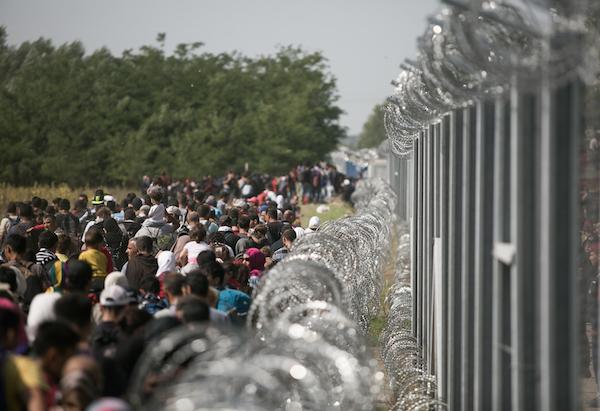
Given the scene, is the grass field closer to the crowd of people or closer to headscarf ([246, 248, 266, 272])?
the crowd of people

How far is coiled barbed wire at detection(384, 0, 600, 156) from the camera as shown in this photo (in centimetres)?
610

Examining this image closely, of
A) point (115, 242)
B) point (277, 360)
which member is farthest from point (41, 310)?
point (115, 242)

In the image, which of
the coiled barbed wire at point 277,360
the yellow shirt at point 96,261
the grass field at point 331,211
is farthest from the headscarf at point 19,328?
the grass field at point 331,211

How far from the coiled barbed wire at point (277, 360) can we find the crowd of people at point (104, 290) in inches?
9.1

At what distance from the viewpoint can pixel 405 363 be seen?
41.3 ft

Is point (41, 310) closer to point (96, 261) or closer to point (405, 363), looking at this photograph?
point (96, 261)

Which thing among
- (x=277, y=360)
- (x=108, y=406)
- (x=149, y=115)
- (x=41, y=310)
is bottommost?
(x=108, y=406)

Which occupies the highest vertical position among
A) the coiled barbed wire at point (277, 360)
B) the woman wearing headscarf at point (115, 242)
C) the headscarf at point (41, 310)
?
the woman wearing headscarf at point (115, 242)

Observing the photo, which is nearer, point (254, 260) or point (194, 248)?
A: point (194, 248)

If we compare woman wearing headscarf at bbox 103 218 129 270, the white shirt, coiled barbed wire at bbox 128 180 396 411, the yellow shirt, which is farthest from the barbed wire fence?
woman wearing headscarf at bbox 103 218 129 270

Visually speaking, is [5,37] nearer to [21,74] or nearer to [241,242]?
[21,74]

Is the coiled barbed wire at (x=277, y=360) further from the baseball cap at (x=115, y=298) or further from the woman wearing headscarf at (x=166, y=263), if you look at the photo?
the woman wearing headscarf at (x=166, y=263)

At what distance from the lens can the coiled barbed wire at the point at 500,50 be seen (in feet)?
20.0

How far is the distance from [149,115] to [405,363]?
5203 centimetres
